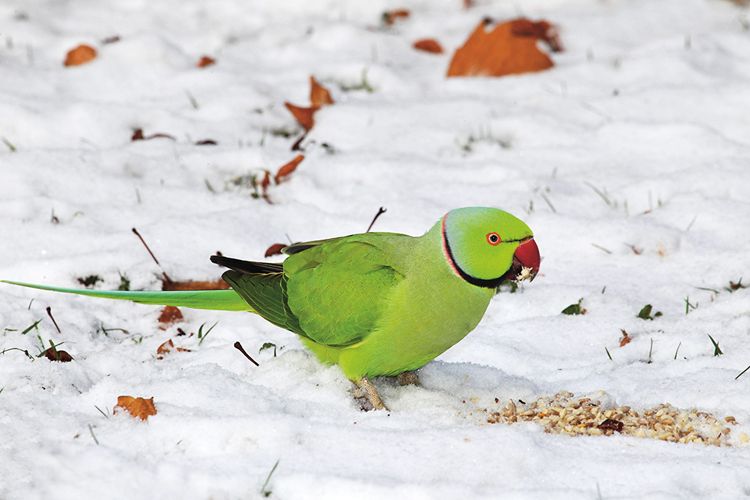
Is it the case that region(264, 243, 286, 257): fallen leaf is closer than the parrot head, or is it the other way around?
the parrot head

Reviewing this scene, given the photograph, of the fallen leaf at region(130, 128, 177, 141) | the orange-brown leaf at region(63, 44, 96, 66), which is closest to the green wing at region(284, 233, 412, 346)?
the fallen leaf at region(130, 128, 177, 141)

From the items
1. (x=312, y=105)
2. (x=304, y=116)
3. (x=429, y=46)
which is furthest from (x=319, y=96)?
(x=429, y=46)

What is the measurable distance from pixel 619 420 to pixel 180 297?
4.95ft

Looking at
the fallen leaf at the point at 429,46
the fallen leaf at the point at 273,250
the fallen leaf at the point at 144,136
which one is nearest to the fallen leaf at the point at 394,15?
the fallen leaf at the point at 429,46

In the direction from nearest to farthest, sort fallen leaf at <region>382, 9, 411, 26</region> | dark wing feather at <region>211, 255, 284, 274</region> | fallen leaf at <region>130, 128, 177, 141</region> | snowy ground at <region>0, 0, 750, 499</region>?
snowy ground at <region>0, 0, 750, 499</region>, dark wing feather at <region>211, 255, 284, 274</region>, fallen leaf at <region>130, 128, 177, 141</region>, fallen leaf at <region>382, 9, 411, 26</region>

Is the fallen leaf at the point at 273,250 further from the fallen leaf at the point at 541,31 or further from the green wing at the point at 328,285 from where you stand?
the fallen leaf at the point at 541,31

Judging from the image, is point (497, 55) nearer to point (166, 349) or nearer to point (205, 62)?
point (205, 62)

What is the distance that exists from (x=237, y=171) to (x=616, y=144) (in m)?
2.04

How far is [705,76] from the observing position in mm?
5824

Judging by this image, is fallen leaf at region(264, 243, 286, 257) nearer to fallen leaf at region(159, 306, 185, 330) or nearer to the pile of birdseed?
fallen leaf at region(159, 306, 185, 330)

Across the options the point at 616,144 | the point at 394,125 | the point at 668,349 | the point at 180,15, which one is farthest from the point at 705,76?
the point at 180,15

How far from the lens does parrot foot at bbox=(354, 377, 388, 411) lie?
314cm

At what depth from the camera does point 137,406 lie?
2.93 meters

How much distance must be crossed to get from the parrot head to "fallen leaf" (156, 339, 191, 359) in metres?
1.20
